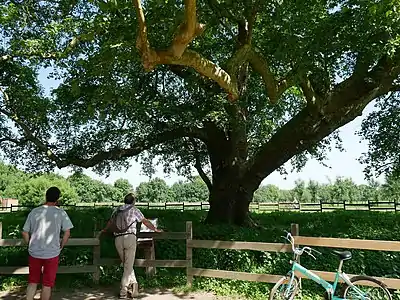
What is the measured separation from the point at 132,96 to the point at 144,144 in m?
3.08

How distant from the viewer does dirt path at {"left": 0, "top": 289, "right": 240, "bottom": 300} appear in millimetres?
7480

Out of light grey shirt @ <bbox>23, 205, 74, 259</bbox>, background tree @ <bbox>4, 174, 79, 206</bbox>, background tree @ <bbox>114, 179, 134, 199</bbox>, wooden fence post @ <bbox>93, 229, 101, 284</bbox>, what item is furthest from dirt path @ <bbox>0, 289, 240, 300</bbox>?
background tree @ <bbox>114, 179, 134, 199</bbox>

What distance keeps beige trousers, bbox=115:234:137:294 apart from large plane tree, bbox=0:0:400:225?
115 inches

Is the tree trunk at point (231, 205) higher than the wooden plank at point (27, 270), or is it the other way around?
the tree trunk at point (231, 205)

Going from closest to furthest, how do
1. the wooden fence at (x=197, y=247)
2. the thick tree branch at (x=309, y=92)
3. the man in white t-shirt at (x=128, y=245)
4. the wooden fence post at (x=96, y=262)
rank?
1. the wooden fence at (x=197, y=247)
2. the man in white t-shirt at (x=128, y=245)
3. the wooden fence post at (x=96, y=262)
4. the thick tree branch at (x=309, y=92)

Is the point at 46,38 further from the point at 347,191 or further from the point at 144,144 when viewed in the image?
the point at 347,191

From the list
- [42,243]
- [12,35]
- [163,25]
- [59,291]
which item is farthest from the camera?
[12,35]

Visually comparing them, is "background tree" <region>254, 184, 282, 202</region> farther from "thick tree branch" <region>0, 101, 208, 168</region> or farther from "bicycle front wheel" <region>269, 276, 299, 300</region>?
"bicycle front wheel" <region>269, 276, 299, 300</region>

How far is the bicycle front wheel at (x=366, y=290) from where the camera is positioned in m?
5.78

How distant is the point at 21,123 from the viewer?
13281 millimetres

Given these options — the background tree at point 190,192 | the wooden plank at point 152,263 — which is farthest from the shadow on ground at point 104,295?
the background tree at point 190,192

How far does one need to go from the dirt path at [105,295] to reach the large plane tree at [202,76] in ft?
12.5

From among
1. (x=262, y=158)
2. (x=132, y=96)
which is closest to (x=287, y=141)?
(x=262, y=158)

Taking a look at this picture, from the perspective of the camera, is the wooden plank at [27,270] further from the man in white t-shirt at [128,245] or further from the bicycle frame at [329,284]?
the bicycle frame at [329,284]
